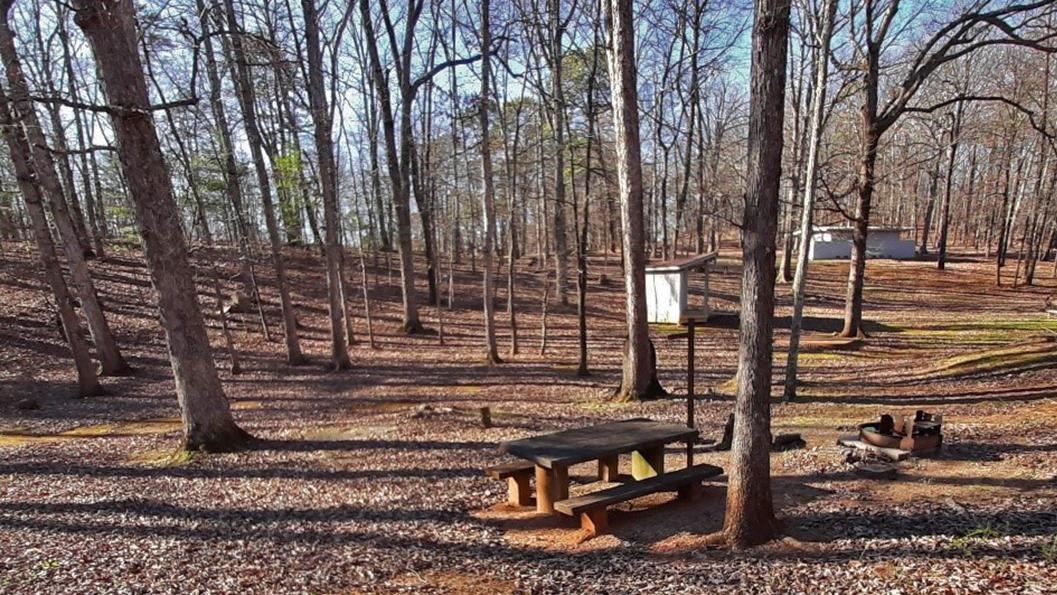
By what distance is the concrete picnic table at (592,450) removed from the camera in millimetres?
5371

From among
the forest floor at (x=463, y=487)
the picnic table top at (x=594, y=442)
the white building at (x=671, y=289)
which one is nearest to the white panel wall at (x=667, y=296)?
the white building at (x=671, y=289)

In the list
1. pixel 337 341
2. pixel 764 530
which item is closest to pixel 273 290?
pixel 337 341

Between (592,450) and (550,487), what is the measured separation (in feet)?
1.92

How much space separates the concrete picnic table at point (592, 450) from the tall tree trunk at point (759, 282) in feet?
4.59

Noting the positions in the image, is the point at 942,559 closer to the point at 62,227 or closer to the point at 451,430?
the point at 451,430

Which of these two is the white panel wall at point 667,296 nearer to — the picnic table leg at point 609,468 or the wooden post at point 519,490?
the picnic table leg at point 609,468

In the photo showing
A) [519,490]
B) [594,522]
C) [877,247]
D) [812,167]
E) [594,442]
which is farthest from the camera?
[877,247]

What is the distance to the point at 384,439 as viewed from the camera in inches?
323

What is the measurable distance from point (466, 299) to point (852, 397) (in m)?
16.6


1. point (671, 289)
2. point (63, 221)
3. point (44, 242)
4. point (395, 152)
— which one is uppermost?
point (395, 152)

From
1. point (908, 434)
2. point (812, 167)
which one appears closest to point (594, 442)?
point (908, 434)

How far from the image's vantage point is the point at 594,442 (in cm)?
576

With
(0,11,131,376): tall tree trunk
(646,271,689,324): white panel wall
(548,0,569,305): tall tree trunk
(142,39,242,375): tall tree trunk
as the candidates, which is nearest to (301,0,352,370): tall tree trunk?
(142,39,242,375): tall tree trunk

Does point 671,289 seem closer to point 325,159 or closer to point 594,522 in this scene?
point 325,159
